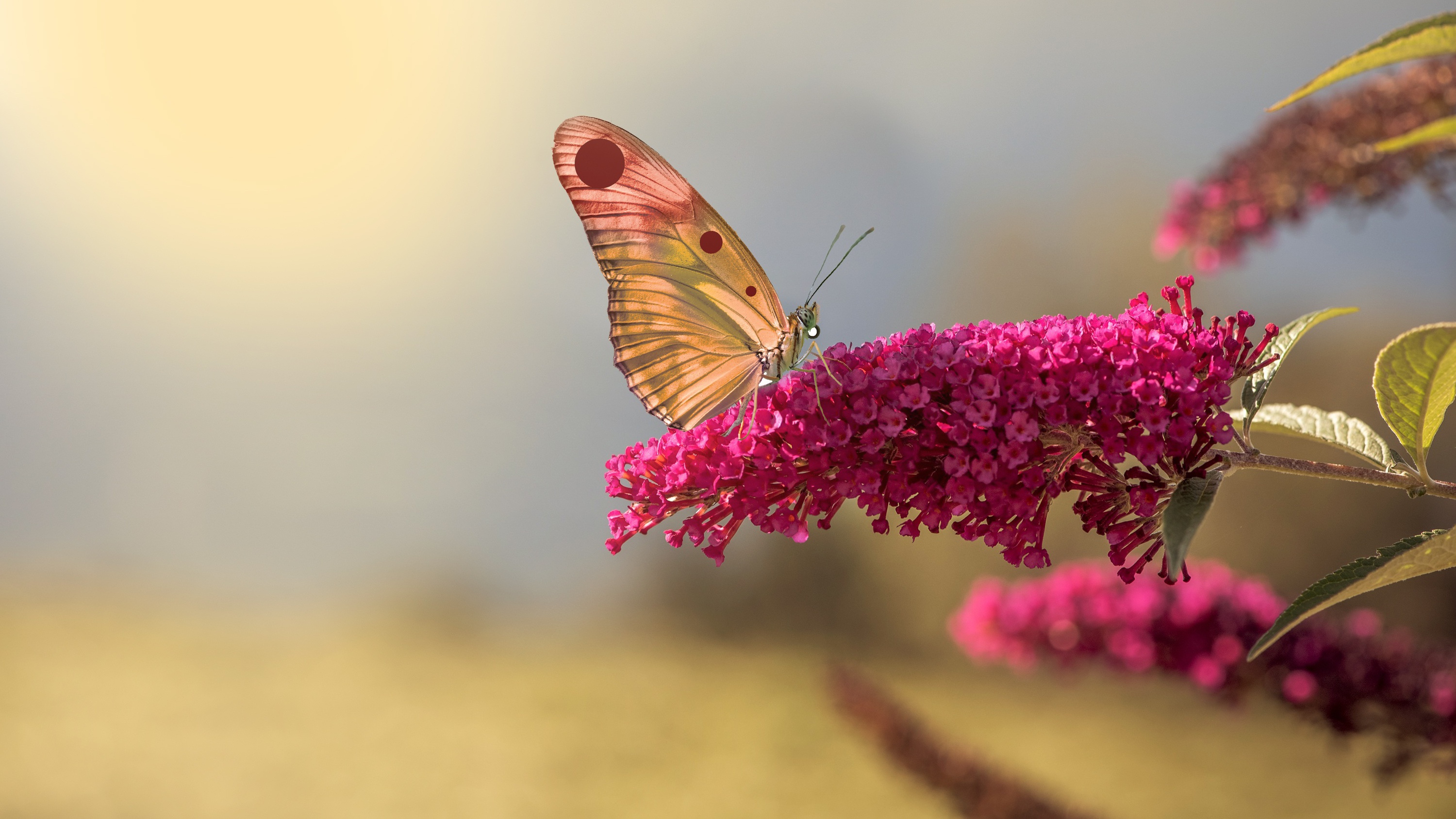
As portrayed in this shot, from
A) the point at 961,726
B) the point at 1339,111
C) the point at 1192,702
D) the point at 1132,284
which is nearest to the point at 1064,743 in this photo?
the point at 961,726

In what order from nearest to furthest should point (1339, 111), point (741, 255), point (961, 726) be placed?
point (741, 255) < point (1339, 111) < point (961, 726)

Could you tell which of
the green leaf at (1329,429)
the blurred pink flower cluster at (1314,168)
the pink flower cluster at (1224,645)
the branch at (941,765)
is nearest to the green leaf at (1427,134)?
the green leaf at (1329,429)

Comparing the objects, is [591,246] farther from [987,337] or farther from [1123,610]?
[1123,610]

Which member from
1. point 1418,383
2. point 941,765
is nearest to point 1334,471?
point 1418,383

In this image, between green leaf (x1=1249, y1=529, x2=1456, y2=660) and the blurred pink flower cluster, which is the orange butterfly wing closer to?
green leaf (x1=1249, y1=529, x2=1456, y2=660)

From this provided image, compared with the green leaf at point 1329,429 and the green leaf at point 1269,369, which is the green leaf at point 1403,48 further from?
the green leaf at point 1329,429

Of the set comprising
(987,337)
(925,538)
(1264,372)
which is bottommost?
(987,337)
